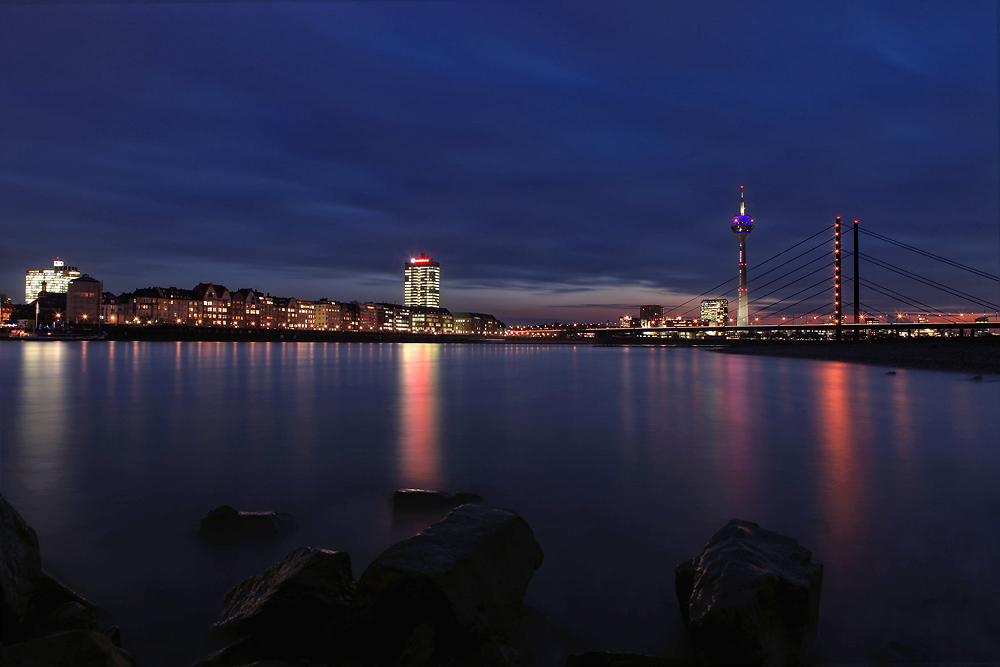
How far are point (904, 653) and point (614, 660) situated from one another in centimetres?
186

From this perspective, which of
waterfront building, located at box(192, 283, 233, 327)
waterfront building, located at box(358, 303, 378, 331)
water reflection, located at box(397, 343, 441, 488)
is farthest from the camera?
waterfront building, located at box(358, 303, 378, 331)

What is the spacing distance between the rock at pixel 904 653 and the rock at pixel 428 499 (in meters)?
3.82

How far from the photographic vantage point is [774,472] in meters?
7.65

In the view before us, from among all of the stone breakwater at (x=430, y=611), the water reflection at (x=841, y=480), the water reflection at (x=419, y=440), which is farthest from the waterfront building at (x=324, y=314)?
the stone breakwater at (x=430, y=611)

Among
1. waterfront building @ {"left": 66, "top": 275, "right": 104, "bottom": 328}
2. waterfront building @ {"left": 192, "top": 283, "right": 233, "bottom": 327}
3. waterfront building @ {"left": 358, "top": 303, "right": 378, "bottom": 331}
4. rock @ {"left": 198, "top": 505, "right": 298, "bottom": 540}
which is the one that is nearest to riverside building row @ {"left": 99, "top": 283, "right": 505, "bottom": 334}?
waterfront building @ {"left": 192, "top": 283, "right": 233, "bottom": 327}

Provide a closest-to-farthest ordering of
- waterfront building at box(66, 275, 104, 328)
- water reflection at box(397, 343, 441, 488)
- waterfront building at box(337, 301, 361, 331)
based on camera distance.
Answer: water reflection at box(397, 343, 441, 488) → waterfront building at box(66, 275, 104, 328) → waterfront building at box(337, 301, 361, 331)

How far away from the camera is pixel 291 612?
10.7 feet

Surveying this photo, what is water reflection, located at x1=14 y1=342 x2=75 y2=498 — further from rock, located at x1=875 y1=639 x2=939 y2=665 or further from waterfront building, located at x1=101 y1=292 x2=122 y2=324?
waterfront building, located at x1=101 y1=292 x2=122 y2=324

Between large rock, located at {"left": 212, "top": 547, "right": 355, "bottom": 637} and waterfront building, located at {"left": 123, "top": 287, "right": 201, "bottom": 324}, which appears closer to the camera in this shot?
large rock, located at {"left": 212, "top": 547, "right": 355, "bottom": 637}

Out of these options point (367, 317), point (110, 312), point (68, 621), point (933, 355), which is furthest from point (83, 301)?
point (933, 355)

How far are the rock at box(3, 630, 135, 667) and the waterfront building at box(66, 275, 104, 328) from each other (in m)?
164

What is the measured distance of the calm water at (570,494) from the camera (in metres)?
3.78

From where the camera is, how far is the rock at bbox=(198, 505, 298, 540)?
498 centimetres

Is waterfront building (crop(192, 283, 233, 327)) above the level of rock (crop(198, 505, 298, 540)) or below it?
above
